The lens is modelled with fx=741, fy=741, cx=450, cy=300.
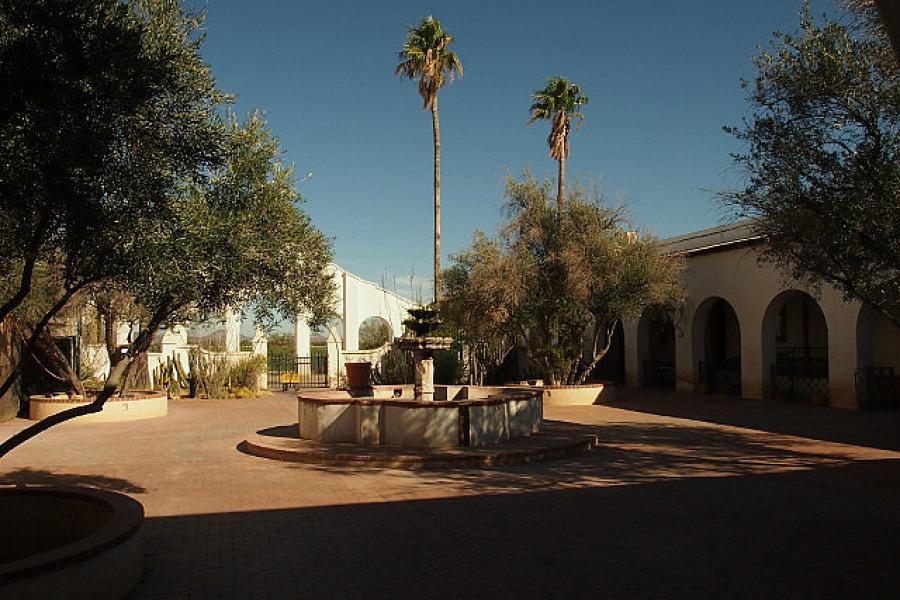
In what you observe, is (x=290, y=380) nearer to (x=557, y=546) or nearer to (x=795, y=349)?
(x=795, y=349)

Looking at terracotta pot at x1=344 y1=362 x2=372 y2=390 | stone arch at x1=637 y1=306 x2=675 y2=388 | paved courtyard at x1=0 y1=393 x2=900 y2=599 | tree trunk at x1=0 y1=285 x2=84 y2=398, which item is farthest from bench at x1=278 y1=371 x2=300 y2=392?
tree trunk at x1=0 y1=285 x2=84 y2=398

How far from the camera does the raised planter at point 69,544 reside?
187 inches

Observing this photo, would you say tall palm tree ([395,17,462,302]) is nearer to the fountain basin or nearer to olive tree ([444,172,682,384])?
olive tree ([444,172,682,384])

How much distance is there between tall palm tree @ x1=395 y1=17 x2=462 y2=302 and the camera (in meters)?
27.9

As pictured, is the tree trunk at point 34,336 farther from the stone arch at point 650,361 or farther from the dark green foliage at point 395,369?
the stone arch at point 650,361

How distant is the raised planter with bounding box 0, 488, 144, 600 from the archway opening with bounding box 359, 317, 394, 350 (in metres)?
23.5

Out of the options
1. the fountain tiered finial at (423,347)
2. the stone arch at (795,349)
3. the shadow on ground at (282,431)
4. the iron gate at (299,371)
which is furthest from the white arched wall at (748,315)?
the iron gate at (299,371)

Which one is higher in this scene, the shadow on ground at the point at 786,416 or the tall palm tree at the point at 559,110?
the tall palm tree at the point at 559,110

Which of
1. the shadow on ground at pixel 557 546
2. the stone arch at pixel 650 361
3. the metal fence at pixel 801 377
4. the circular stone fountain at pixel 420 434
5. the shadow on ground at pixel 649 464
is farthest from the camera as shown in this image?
the stone arch at pixel 650 361

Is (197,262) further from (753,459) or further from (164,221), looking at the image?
(753,459)

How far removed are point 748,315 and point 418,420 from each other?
1337cm

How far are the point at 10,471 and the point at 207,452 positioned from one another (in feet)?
9.95

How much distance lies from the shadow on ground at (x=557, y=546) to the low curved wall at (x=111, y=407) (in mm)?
11432

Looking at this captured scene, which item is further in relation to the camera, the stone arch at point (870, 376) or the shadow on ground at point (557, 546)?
the stone arch at point (870, 376)
